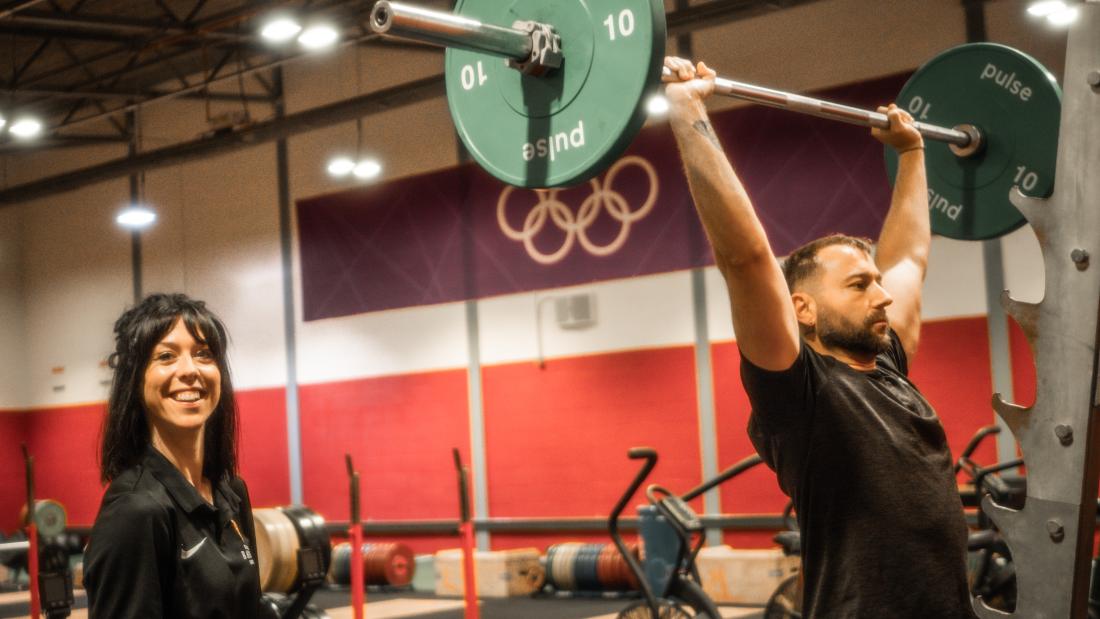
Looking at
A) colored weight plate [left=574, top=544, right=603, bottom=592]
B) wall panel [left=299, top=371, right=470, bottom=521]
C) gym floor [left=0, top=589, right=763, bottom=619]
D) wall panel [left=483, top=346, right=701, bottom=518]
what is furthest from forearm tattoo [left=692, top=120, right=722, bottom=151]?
wall panel [left=299, top=371, right=470, bottom=521]

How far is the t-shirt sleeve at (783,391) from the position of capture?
2.00 m

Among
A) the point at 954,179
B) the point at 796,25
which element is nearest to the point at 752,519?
the point at 796,25

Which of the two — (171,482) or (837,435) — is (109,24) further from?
(837,435)

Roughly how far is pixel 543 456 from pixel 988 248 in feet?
12.6

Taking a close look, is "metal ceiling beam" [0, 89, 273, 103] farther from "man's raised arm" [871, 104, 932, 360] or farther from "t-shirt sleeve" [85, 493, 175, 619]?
"t-shirt sleeve" [85, 493, 175, 619]

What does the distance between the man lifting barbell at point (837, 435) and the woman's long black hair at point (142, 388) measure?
0.80 metres

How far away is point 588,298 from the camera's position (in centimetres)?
974

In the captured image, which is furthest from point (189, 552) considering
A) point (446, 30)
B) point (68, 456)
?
point (68, 456)

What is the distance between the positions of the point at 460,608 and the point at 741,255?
25.7 feet

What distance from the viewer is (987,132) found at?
287 centimetres

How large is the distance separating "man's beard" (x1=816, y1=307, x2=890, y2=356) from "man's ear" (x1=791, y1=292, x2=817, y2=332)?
0.13 ft

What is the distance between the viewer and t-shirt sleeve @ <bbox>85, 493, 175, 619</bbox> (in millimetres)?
1639

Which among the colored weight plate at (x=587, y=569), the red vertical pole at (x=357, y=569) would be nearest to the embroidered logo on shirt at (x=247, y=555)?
the red vertical pole at (x=357, y=569)

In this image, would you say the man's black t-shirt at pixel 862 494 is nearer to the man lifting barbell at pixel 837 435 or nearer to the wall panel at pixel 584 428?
the man lifting barbell at pixel 837 435
